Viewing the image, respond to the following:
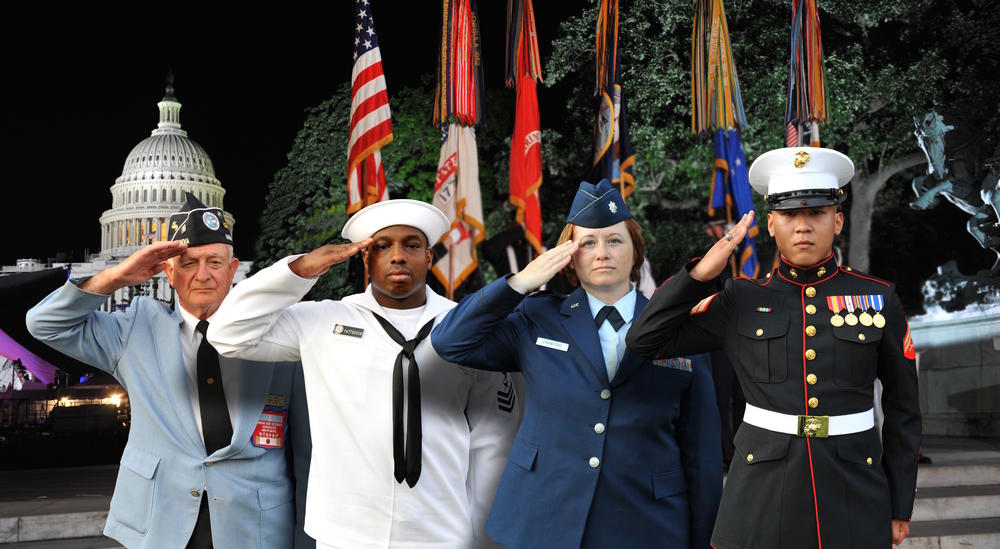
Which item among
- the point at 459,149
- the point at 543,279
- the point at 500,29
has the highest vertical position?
the point at 500,29

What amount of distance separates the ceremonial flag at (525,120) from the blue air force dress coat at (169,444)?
5.83 meters

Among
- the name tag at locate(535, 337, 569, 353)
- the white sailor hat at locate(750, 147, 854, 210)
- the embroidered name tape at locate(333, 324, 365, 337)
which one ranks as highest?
the white sailor hat at locate(750, 147, 854, 210)

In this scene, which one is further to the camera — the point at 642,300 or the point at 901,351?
the point at 642,300

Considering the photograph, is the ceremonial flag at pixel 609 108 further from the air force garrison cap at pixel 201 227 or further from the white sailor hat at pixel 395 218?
the white sailor hat at pixel 395 218

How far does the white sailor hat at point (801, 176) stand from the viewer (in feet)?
8.05

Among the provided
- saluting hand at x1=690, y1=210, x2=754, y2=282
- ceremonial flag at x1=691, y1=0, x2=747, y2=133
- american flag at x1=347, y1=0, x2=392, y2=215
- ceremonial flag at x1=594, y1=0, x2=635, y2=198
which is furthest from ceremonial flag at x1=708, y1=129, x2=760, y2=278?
saluting hand at x1=690, y1=210, x2=754, y2=282

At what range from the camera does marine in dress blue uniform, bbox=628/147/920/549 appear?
239 centimetres

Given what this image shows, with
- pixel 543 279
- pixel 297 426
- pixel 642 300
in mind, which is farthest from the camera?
pixel 297 426

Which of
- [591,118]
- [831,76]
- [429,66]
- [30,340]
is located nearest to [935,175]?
[831,76]

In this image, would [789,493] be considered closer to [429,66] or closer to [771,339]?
[771,339]

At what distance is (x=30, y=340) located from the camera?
3.29m

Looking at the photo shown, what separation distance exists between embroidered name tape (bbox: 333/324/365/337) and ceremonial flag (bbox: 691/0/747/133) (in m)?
7.08

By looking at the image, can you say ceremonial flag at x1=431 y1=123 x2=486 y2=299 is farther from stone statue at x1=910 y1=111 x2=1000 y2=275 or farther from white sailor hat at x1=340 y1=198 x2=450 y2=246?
stone statue at x1=910 y1=111 x2=1000 y2=275

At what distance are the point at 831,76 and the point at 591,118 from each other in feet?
11.8
